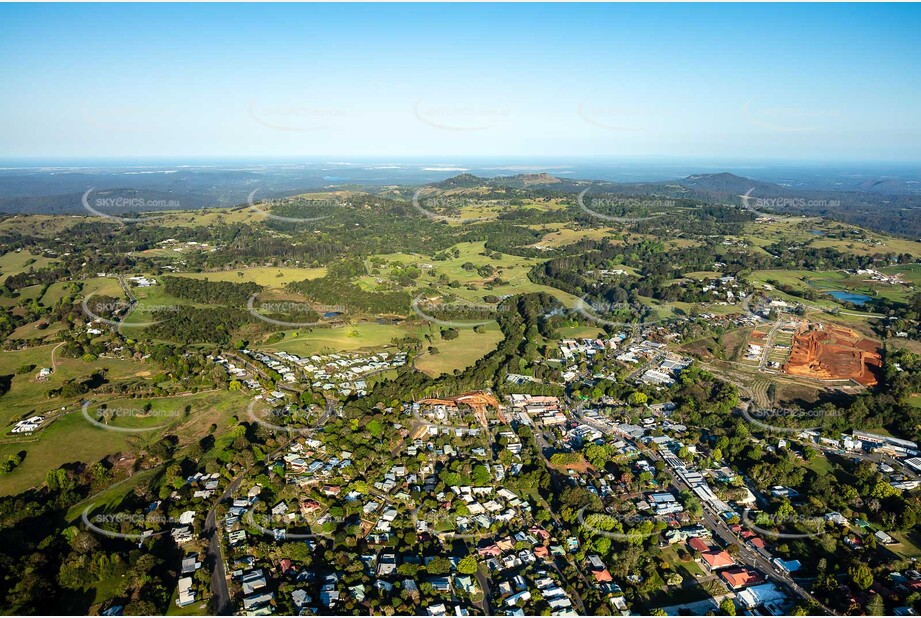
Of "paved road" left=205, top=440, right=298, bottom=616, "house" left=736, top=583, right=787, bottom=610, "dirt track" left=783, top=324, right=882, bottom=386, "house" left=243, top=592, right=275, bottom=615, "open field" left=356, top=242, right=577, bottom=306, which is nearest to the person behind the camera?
"house" left=243, top=592, right=275, bottom=615

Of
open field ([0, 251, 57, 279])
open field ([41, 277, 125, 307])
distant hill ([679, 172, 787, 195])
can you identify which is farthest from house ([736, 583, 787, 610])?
distant hill ([679, 172, 787, 195])

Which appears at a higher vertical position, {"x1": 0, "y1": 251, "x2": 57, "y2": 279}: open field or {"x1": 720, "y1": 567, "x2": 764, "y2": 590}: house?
{"x1": 0, "y1": 251, "x2": 57, "y2": 279}: open field

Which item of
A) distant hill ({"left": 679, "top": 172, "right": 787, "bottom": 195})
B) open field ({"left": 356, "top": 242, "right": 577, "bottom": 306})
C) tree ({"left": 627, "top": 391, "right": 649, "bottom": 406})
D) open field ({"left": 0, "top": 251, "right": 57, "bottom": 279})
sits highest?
distant hill ({"left": 679, "top": 172, "right": 787, "bottom": 195})

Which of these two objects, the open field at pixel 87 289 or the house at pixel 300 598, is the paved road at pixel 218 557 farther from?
the open field at pixel 87 289

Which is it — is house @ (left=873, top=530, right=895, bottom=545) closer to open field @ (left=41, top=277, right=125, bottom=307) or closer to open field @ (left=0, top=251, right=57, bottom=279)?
open field @ (left=41, top=277, right=125, bottom=307)

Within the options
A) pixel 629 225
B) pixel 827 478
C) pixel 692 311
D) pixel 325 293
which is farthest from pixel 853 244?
pixel 325 293

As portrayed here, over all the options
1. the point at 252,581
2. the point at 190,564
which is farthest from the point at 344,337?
the point at 252,581

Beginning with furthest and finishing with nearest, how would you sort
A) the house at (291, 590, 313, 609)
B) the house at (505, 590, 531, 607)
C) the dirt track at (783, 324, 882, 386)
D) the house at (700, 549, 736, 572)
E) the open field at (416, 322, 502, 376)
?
1. the open field at (416, 322, 502, 376)
2. the dirt track at (783, 324, 882, 386)
3. the house at (700, 549, 736, 572)
4. the house at (505, 590, 531, 607)
5. the house at (291, 590, 313, 609)

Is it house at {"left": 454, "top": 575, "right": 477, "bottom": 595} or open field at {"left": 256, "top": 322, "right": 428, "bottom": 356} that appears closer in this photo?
house at {"left": 454, "top": 575, "right": 477, "bottom": 595}

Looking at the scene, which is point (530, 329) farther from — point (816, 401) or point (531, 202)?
point (531, 202)
